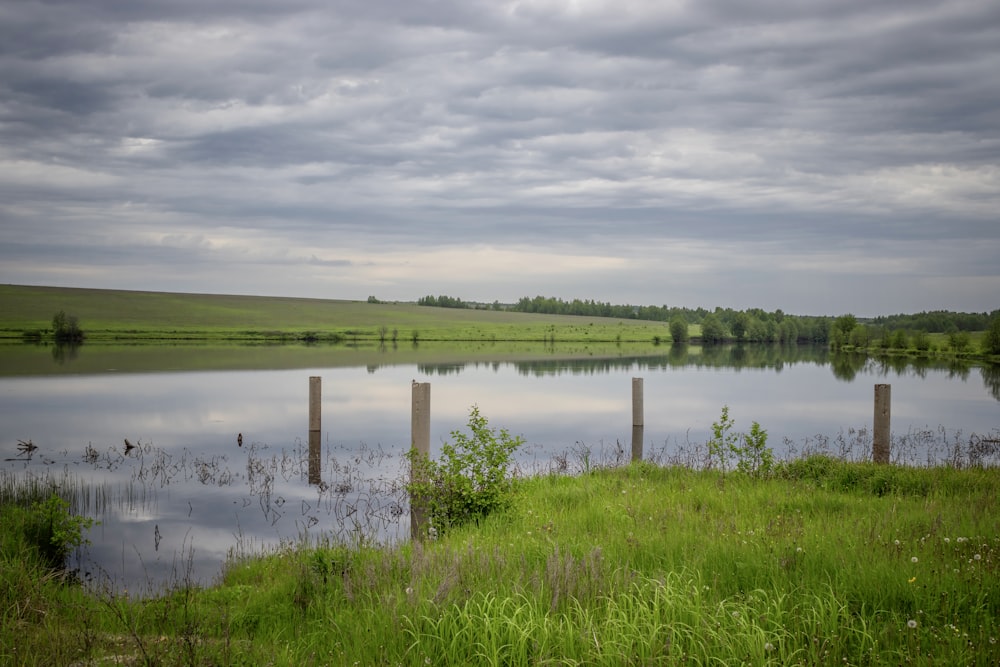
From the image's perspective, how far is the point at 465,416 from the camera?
90.0 ft

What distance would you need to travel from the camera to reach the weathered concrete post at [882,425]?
1415cm

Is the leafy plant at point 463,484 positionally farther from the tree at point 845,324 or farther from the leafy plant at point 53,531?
the tree at point 845,324

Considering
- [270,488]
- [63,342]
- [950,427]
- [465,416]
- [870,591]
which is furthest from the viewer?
[63,342]

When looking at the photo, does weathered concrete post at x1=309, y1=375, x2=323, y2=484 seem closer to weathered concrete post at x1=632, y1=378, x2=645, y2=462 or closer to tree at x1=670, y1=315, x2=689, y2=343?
weathered concrete post at x1=632, y1=378, x2=645, y2=462

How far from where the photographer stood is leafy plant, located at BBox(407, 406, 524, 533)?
10430mm

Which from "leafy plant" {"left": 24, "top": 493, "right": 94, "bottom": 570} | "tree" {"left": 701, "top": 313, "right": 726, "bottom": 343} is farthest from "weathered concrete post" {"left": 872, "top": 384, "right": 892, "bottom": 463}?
"tree" {"left": 701, "top": 313, "right": 726, "bottom": 343}

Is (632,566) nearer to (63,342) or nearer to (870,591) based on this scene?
(870,591)

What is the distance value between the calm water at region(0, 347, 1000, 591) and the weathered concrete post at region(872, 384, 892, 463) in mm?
3848

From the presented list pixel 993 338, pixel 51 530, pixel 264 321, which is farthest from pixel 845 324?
pixel 51 530

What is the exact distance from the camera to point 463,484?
10422 mm

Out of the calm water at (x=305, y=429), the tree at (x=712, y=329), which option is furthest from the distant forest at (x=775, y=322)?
the calm water at (x=305, y=429)

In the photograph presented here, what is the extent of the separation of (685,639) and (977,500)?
6.41 m

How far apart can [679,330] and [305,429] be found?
99.0 m

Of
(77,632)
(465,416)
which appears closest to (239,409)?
(465,416)
